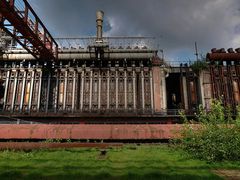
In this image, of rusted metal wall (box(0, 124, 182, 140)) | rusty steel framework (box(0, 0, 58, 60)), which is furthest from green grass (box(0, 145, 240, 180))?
rusty steel framework (box(0, 0, 58, 60))

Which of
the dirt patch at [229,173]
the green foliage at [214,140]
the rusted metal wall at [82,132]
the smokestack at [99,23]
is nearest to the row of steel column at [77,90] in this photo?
the smokestack at [99,23]

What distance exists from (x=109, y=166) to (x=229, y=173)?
374 cm

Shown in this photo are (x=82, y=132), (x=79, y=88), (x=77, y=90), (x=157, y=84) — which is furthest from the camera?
(x=79, y=88)

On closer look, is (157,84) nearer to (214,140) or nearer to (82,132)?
(82,132)

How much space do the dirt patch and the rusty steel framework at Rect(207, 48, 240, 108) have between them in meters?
21.7

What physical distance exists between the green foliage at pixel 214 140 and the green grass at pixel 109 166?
63 cm

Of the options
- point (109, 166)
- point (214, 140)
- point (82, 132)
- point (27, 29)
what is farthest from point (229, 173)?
point (27, 29)

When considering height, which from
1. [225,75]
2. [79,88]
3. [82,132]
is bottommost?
[82,132]

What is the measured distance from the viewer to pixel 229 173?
708 centimetres

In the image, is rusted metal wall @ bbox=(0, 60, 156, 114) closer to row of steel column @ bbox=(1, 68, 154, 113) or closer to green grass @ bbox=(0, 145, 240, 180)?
row of steel column @ bbox=(1, 68, 154, 113)

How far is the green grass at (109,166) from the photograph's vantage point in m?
6.26

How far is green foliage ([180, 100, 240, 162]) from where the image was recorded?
9359 mm

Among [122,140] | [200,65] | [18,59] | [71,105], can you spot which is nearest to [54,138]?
[122,140]

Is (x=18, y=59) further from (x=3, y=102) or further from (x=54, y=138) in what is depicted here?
(x=54, y=138)
